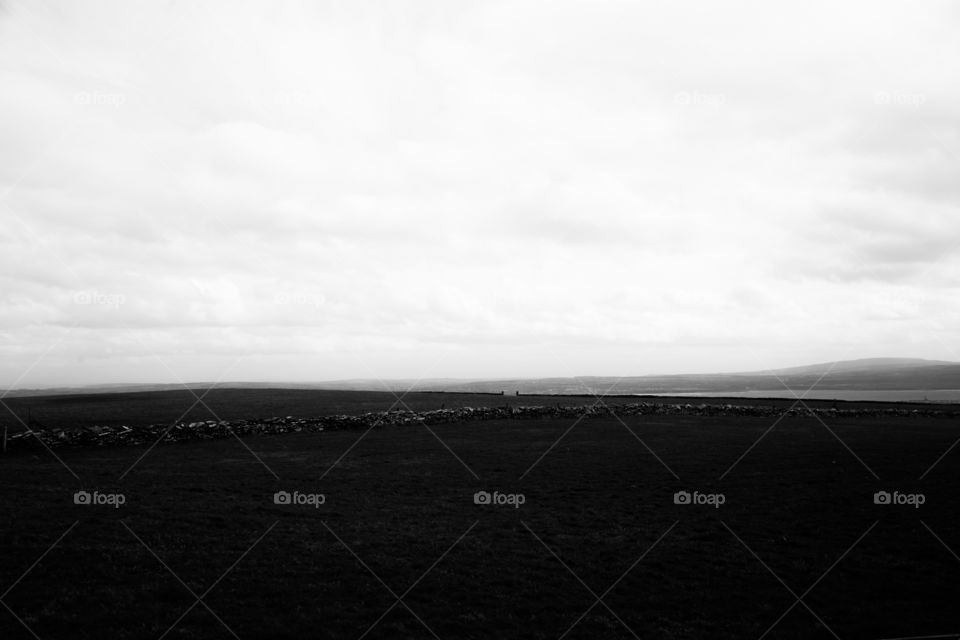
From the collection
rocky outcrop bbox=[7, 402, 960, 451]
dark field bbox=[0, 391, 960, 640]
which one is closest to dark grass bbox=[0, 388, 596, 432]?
rocky outcrop bbox=[7, 402, 960, 451]

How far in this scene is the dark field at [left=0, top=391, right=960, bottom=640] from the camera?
10977 mm

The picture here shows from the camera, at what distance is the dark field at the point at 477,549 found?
11.0 m

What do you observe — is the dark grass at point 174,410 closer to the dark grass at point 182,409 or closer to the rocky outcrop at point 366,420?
the dark grass at point 182,409

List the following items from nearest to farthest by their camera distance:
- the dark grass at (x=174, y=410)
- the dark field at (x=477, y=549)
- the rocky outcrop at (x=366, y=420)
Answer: the dark field at (x=477, y=549), the rocky outcrop at (x=366, y=420), the dark grass at (x=174, y=410)

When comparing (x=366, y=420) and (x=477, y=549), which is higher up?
(x=477, y=549)

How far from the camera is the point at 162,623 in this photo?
10.4 meters

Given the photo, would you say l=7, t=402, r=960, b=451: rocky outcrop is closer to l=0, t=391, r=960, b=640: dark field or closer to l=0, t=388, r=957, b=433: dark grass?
l=0, t=388, r=957, b=433: dark grass

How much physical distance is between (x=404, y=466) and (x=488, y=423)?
2348 cm

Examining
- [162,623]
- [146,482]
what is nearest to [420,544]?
[162,623]

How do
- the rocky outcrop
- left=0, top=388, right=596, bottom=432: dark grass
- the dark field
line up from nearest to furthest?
the dark field, the rocky outcrop, left=0, top=388, right=596, bottom=432: dark grass

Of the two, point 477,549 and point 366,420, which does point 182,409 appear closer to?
point 366,420

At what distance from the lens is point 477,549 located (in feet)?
50.0

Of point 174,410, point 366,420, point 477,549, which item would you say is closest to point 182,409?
point 174,410

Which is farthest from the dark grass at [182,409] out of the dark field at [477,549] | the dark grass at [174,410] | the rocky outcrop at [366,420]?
the dark field at [477,549]
